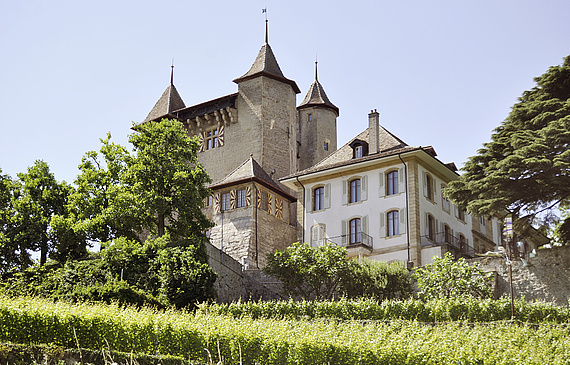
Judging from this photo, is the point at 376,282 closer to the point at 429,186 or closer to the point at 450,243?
the point at 450,243

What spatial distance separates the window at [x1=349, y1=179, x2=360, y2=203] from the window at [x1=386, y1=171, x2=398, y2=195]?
161 centimetres

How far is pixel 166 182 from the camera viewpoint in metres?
31.5

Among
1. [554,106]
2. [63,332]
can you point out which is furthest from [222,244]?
[63,332]

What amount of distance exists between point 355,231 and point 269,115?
15.4m

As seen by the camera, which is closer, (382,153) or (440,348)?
(440,348)

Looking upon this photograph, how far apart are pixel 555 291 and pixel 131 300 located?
621 inches

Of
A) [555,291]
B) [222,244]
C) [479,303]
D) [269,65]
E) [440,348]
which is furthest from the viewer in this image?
[269,65]

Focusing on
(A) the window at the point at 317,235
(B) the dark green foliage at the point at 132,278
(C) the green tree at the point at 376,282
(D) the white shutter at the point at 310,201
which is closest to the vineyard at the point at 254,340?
(B) the dark green foliage at the point at 132,278

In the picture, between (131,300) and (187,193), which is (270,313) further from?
(187,193)

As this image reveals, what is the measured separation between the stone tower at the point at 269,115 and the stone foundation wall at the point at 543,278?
21.7 m

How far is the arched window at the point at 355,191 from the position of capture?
37031 millimetres

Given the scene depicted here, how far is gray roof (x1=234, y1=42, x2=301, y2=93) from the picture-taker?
50344mm

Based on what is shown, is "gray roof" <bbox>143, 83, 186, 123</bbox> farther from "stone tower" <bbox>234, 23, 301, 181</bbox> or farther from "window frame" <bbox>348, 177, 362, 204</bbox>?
"window frame" <bbox>348, 177, 362, 204</bbox>

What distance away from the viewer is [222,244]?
40969 millimetres
